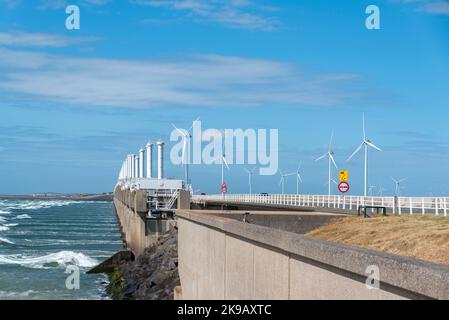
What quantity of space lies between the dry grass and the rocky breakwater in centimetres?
964

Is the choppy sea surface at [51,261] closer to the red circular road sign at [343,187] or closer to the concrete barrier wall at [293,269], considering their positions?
the red circular road sign at [343,187]

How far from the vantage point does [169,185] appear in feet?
221

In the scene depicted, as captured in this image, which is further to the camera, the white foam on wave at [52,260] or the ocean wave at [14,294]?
the white foam on wave at [52,260]

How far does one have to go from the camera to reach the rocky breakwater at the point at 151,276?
3198 cm

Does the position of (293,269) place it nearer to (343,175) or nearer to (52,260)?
(343,175)

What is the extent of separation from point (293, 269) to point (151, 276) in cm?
2588

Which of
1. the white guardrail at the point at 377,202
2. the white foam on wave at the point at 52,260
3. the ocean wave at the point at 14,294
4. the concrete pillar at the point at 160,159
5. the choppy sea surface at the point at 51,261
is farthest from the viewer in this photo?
the concrete pillar at the point at 160,159

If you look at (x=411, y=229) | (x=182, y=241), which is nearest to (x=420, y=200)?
(x=182, y=241)

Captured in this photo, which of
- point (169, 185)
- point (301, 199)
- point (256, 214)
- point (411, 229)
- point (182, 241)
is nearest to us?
point (411, 229)

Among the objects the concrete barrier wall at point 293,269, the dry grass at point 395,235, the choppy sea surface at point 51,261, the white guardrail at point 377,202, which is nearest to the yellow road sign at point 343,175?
the white guardrail at point 377,202

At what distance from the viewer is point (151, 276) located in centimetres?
3559

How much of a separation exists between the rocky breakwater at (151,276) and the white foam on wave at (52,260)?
6021 mm
